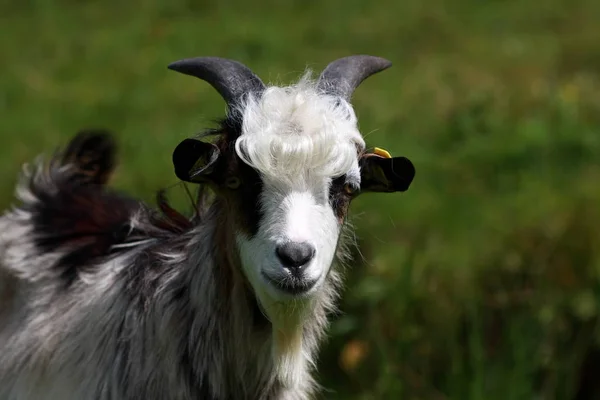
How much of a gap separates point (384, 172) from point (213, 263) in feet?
2.32

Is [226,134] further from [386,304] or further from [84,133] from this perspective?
[386,304]

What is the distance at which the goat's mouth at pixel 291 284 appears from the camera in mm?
3512

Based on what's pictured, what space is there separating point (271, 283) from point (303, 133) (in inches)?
20.9

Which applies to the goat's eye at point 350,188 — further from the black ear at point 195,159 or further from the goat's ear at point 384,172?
Answer: the black ear at point 195,159

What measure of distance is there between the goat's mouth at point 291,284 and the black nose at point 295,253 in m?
0.05

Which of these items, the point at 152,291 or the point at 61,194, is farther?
the point at 61,194

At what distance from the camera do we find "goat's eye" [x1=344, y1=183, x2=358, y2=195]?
3822 mm

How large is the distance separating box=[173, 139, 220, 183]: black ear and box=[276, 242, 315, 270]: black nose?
1.44 ft

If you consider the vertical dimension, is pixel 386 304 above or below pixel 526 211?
below

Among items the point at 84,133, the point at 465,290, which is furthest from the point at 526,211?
the point at 84,133

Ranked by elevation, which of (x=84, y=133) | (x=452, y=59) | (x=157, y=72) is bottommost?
(x=84, y=133)

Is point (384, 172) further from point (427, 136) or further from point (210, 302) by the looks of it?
point (427, 136)

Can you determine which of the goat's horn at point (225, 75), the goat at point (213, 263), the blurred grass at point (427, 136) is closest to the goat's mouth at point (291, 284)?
the goat at point (213, 263)

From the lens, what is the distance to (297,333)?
3.98 meters
